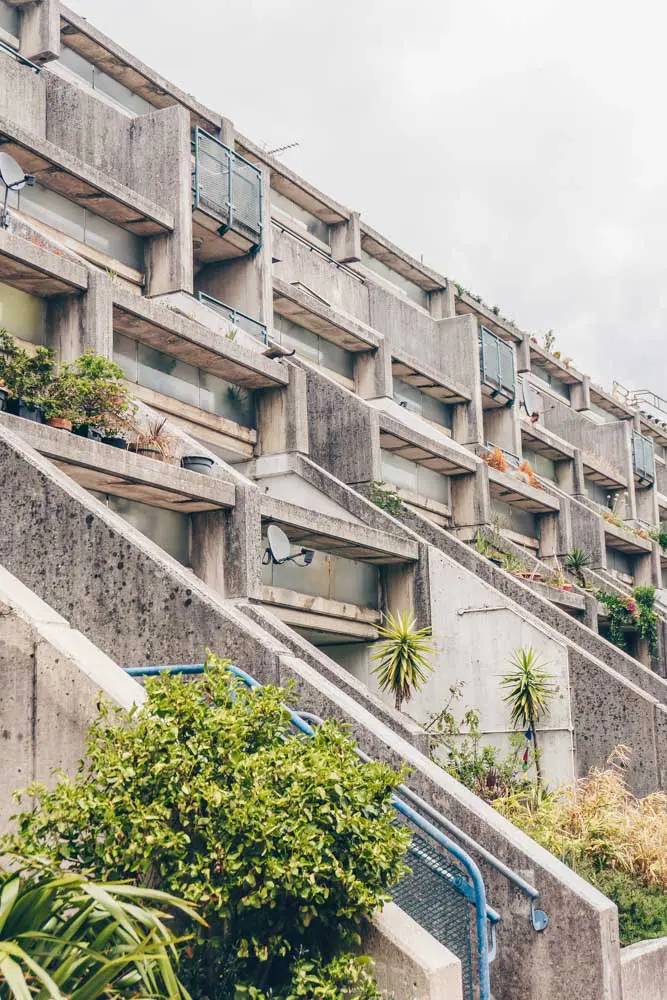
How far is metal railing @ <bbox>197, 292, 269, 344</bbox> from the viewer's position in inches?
948

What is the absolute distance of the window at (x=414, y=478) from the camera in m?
26.5

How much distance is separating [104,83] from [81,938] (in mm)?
23845

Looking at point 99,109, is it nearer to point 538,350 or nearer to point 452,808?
point 452,808

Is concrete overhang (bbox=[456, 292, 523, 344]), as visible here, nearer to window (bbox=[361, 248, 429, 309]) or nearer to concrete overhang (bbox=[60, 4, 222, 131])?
window (bbox=[361, 248, 429, 309])

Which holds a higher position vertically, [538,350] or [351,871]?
[538,350]

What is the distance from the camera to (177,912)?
668cm

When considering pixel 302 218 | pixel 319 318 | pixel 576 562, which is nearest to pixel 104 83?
pixel 319 318

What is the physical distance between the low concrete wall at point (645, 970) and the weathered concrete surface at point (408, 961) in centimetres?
376

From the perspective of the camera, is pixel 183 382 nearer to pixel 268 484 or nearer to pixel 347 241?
pixel 268 484

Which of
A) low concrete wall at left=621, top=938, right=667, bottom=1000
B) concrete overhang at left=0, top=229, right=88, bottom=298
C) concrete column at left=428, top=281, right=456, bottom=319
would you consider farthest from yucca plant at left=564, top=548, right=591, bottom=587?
low concrete wall at left=621, top=938, right=667, bottom=1000

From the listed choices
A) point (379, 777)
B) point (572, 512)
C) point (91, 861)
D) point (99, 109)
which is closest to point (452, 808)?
point (379, 777)

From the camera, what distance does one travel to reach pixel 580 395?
4716 cm

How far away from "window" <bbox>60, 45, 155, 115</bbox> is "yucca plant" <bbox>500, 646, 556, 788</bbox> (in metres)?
15.6

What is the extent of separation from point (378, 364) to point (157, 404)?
9.96 metres
